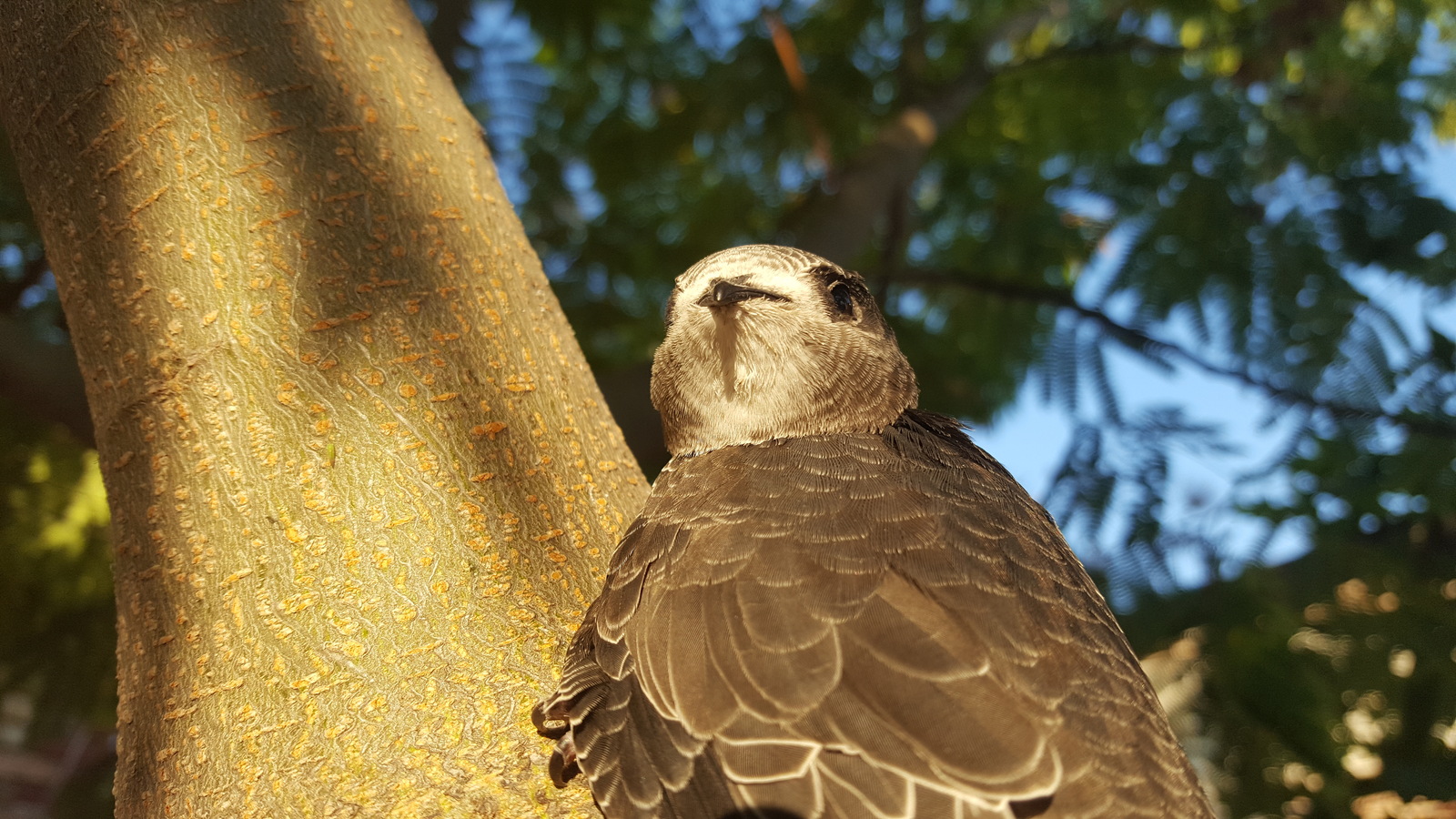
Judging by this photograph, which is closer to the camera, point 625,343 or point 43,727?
point 43,727

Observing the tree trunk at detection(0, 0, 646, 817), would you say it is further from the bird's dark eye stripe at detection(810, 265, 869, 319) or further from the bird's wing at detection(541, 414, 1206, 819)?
the bird's dark eye stripe at detection(810, 265, 869, 319)

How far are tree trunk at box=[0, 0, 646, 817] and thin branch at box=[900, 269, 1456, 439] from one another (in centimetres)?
383

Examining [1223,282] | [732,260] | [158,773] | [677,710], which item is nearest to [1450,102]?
[1223,282]

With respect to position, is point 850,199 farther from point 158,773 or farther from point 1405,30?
point 158,773

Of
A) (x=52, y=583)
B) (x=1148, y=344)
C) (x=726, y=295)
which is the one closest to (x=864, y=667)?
(x=726, y=295)

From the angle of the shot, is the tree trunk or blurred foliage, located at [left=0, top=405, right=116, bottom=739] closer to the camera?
the tree trunk

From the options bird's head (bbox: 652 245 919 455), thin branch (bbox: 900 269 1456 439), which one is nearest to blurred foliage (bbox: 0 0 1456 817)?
thin branch (bbox: 900 269 1456 439)

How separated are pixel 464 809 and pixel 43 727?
13.9 ft

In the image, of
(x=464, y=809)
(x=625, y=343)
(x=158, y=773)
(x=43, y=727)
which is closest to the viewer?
(x=464, y=809)

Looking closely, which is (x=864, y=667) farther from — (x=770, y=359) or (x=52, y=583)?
(x=52, y=583)

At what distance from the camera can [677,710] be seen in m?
1.62

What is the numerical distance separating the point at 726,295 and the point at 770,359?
280mm

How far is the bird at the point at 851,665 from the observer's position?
1497 millimetres

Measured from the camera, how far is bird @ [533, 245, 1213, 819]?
1.50 m
